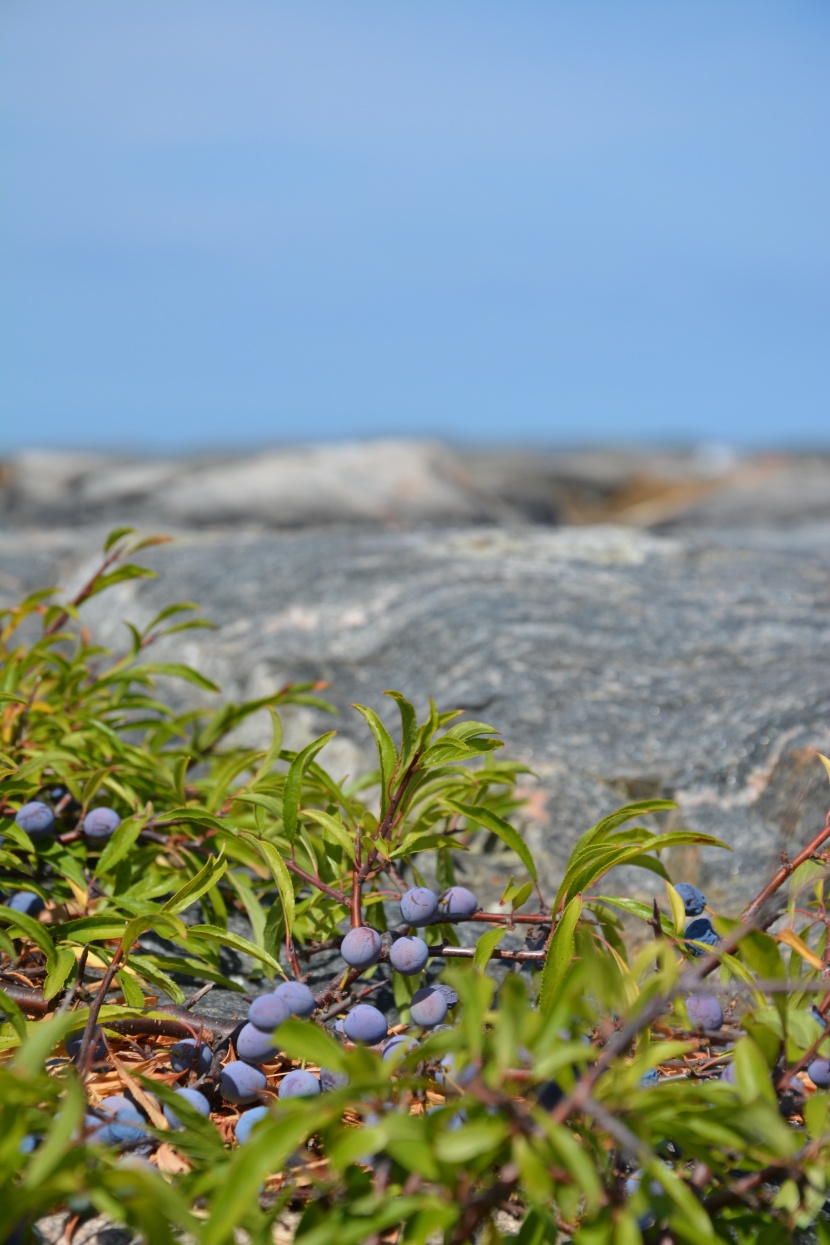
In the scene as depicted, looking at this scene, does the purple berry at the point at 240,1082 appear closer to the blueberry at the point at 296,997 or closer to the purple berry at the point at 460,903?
the blueberry at the point at 296,997

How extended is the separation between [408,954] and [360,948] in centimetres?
5

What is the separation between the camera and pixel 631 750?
2082 mm

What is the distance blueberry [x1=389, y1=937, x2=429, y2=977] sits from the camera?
3.62 feet

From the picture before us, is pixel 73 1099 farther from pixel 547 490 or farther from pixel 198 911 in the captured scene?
pixel 547 490

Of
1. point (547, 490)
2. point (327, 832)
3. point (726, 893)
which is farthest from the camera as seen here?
point (547, 490)

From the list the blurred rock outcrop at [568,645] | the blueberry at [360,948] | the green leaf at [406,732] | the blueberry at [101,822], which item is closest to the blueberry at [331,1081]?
the blueberry at [360,948]

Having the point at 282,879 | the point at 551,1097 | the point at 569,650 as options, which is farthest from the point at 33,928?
the point at 569,650

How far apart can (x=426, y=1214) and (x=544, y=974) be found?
356mm

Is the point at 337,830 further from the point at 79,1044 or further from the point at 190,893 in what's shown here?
the point at 79,1044

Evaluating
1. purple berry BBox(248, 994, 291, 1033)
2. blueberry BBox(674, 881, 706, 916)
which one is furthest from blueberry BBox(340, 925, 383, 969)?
blueberry BBox(674, 881, 706, 916)

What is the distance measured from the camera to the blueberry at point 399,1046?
35.9 inches

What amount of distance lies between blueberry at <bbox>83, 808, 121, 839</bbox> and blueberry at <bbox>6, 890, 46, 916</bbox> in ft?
0.38

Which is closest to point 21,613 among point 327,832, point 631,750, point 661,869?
point 327,832

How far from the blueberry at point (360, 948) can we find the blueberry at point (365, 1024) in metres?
0.05
